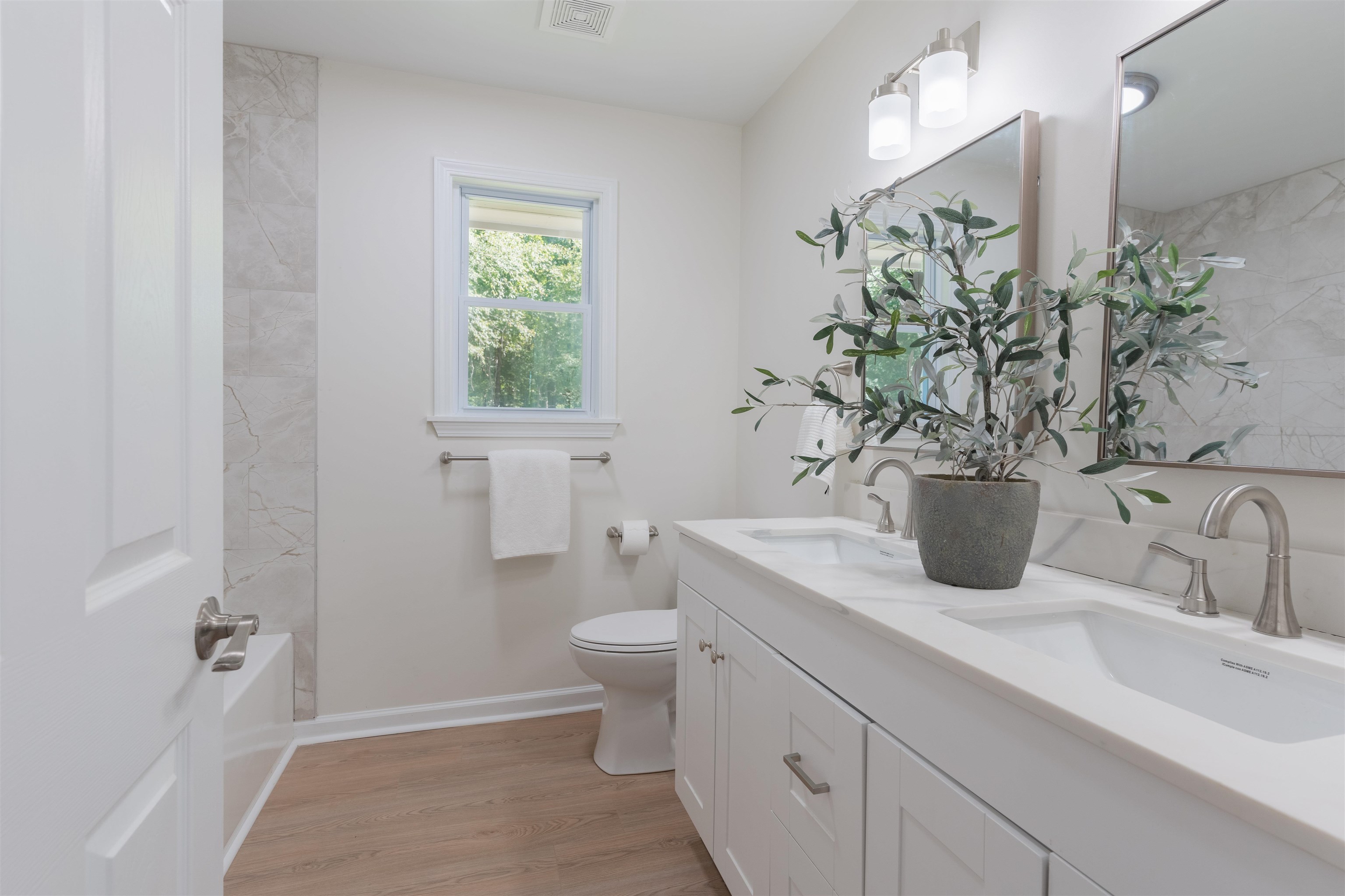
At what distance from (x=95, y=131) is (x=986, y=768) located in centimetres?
99

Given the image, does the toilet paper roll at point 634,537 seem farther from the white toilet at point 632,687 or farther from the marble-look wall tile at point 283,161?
the marble-look wall tile at point 283,161

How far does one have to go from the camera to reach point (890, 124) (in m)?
1.54

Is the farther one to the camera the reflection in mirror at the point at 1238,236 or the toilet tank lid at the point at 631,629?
the toilet tank lid at the point at 631,629

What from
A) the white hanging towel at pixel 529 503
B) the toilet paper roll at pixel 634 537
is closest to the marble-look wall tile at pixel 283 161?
the white hanging towel at pixel 529 503

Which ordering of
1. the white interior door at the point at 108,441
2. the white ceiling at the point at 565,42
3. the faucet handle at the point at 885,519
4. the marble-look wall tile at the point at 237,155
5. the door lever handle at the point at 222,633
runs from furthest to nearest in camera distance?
the marble-look wall tile at the point at 237,155
the white ceiling at the point at 565,42
the faucet handle at the point at 885,519
the door lever handle at the point at 222,633
the white interior door at the point at 108,441

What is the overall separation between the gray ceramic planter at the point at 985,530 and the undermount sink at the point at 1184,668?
104 millimetres

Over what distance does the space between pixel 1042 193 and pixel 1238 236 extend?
411 mm

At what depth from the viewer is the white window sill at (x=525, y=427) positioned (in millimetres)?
2355

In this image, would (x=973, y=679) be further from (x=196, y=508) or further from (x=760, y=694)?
(x=196, y=508)

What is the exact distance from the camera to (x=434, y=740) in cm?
228

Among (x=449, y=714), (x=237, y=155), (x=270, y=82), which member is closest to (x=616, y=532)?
(x=449, y=714)

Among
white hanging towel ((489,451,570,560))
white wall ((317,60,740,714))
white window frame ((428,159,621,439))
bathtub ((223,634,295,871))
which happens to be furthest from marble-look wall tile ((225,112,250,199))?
bathtub ((223,634,295,871))

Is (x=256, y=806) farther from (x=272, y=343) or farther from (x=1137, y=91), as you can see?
(x=1137, y=91)

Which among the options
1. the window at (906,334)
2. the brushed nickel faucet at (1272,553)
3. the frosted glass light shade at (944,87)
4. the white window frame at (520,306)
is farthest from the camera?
the white window frame at (520,306)
